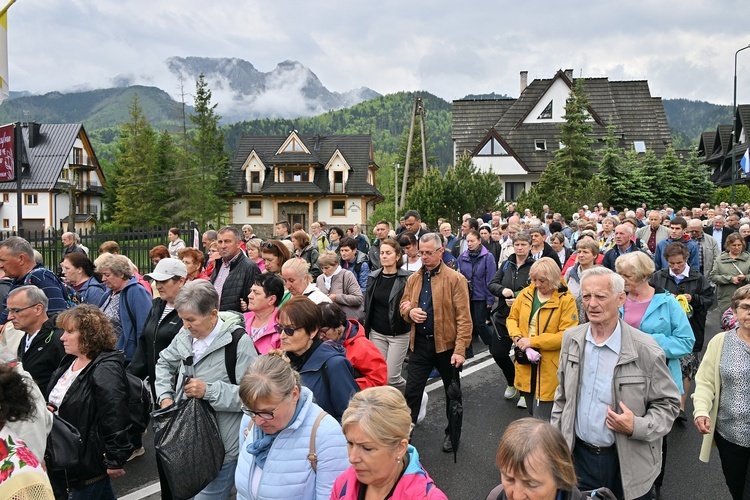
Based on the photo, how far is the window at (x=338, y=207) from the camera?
5587 centimetres

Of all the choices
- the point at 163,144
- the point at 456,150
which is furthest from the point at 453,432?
the point at 163,144

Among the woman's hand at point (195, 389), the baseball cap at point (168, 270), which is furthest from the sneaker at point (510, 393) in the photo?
the woman's hand at point (195, 389)

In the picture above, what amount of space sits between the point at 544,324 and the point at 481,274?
389 centimetres

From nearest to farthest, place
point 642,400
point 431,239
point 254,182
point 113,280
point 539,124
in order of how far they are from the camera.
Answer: point 642,400 < point 113,280 < point 431,239 < point 539,124 < point 254,182

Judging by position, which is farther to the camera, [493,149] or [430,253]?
[493,149]

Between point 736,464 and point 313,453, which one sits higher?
point 313,453

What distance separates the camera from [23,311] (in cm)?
447

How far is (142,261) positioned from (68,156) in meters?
45.8

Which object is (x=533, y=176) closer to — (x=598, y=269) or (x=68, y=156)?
(x=68, y=156)

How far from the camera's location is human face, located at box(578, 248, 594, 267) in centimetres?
688

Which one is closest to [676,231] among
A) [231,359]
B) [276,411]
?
[231,359]

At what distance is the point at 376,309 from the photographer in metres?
6.46

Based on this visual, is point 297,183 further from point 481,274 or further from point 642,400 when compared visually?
point 642,400

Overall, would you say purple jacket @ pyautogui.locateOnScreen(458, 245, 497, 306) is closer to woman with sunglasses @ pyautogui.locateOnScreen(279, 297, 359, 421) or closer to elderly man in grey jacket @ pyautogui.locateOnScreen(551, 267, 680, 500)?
elderly man in grey jacket @ pyautogui.locateOnScreen(551, 267, 680, 500)
